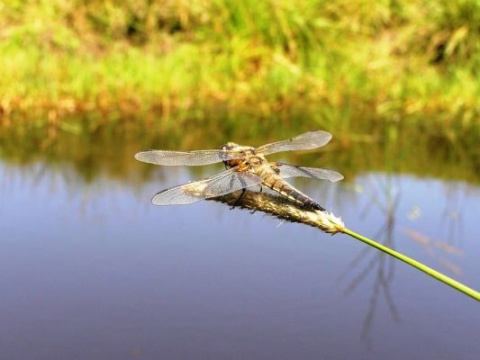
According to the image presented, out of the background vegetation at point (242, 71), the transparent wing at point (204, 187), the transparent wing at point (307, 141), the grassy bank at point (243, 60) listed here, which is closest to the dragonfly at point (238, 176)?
the transparent wing at point (204, 187)

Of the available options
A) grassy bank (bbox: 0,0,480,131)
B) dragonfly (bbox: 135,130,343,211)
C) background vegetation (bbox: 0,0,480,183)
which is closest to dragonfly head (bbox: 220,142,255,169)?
dragonfly (bbox: 135,130,343,211)

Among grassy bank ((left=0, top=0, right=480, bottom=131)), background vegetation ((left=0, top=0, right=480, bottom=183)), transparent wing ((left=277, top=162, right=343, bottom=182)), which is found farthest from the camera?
grassy bank ((left=0, top=0, right=480, bottom=131))

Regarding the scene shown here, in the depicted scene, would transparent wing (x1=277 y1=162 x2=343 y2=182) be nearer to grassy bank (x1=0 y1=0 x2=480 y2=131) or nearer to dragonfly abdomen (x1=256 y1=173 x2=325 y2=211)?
dragonfly abdomen (x1=256 y1=173 x2=325 y2=211)

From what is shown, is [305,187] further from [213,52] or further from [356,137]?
[213,52]

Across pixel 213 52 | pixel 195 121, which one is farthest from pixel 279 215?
pixel 213 52

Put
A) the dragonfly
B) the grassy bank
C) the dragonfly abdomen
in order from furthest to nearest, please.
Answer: the grassy bank → the dragonfly → the dragonfly abdomen

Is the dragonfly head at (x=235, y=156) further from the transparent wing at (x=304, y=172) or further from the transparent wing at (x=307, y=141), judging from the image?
the transparent wing at (x=307, y=141)
